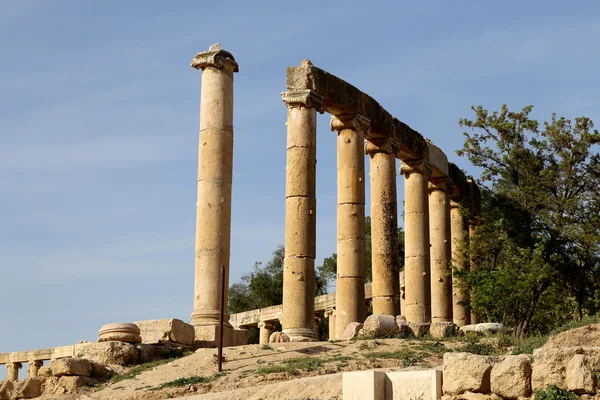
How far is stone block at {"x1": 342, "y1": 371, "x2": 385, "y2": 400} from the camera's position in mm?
17761

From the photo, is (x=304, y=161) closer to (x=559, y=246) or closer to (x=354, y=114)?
(x=354, y=114)

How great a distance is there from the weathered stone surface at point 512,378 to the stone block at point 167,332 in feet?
50.3

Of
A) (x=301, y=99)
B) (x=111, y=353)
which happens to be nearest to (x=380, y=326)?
(x=301, y=99)

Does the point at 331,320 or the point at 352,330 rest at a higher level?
the point at 331,320

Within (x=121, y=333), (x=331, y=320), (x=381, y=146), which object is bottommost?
(x=121, y=333)

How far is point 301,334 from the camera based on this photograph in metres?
33.3

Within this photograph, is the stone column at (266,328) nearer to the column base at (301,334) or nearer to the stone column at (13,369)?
the stone column at (13,369)

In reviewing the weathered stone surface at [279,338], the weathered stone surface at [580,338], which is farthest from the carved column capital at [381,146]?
the weathered stone surface at [580,338]

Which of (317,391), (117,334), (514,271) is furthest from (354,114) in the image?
(317,391)

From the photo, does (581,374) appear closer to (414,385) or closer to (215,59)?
(414,385)

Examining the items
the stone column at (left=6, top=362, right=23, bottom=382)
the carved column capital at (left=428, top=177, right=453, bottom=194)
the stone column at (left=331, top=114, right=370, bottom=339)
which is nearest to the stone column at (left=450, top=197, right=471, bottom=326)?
the carved column capital at (left=428, top=177, right=453, bottom=194)

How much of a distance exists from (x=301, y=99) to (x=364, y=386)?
18488mm

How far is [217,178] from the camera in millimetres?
32969

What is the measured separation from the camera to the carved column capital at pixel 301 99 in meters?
35.2
